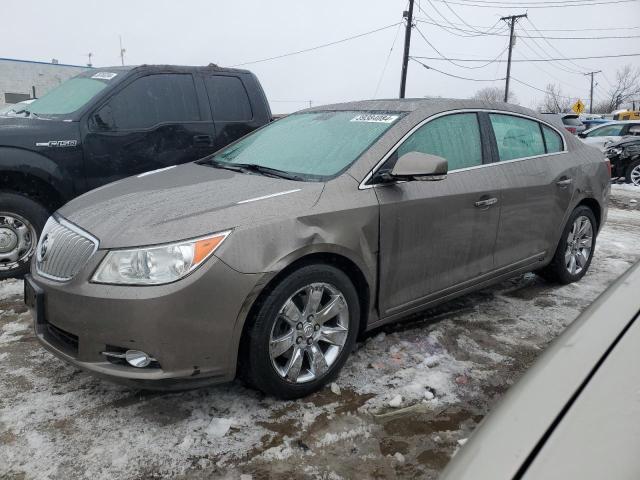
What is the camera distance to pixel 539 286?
477cm

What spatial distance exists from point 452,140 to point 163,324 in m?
2.24

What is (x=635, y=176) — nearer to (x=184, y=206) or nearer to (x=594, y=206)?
(x=594, y=206)

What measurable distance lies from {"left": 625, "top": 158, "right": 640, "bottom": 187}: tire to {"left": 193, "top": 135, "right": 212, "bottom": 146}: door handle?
1011 centimetres

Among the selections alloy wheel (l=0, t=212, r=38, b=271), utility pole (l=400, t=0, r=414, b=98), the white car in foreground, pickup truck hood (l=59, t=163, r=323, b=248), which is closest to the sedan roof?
pickup truck hood (l=59, t=163, r=323, b=248)

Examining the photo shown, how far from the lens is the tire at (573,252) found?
14.7ft

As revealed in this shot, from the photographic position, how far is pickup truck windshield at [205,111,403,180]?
3133mm

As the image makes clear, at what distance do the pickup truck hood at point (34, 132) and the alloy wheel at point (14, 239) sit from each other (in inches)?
23.5

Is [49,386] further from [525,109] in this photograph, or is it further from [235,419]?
[525,109]

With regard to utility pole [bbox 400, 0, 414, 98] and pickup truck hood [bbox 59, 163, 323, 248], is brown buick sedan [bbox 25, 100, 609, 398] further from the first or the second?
utility pole [bbox 400, 0, 414, 98]

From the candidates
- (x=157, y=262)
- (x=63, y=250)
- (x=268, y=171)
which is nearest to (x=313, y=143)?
(x=268, y=171)

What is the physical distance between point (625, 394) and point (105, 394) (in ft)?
8.47

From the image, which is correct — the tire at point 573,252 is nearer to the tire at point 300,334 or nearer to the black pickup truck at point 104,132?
the tire at point 300,334

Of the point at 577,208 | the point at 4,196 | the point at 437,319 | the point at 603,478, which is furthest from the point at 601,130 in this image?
the point at 603,478

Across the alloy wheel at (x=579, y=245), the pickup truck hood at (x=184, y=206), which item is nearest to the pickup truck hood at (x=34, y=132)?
the pickup truck hood at (x=184, y=206)
